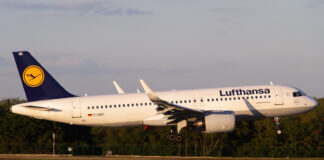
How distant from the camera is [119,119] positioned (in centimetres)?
4631

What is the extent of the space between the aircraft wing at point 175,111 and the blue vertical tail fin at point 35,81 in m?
A: 8.86

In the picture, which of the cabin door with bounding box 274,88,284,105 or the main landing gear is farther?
the cabin door with bounding box 274,88,284,105

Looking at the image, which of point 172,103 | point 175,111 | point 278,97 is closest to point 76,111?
point 172,103

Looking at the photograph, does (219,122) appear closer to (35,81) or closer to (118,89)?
(118,89)

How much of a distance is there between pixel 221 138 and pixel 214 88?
2942 centimetres

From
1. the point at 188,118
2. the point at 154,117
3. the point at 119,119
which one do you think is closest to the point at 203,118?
the point at 188,118

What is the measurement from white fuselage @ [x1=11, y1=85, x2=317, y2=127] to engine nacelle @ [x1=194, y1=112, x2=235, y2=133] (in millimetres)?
1824

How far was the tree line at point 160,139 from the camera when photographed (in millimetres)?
61863

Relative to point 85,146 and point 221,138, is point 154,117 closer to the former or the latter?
point 85,146

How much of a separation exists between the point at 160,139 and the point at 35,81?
25.9 meters

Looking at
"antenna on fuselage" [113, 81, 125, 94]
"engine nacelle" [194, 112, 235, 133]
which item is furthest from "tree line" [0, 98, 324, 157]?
"engine nacelle" [194, 112, 235, 133]

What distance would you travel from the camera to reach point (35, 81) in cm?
4828

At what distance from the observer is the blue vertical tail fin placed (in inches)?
1880

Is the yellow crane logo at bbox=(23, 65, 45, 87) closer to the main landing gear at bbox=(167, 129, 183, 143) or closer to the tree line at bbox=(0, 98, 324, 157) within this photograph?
the main landing gear at bbox=(167, 129, 183, 143)
